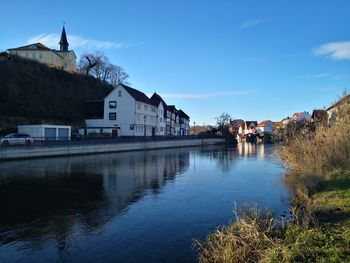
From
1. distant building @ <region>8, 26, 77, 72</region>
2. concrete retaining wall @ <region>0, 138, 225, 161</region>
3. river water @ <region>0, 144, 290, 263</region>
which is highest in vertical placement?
distant building @ <region>8, 26, 77, 72</region>

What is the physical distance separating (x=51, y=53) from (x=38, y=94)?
4352cm

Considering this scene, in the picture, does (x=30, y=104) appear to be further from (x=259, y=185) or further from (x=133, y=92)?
(x=259, y=185)

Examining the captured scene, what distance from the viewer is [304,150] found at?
21969mm

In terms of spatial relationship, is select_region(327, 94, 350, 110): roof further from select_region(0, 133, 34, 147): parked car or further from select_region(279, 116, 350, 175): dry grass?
select_region(0, 133, 34, 147): parked car

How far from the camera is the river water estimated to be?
1043cm

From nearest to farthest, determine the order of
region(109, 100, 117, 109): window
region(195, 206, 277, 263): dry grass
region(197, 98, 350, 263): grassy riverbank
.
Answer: region(197, 98, 350, 263): grassy riverbank < region(195, 206, 277, 263): dry grass < region(109, 100, 117, 109): window

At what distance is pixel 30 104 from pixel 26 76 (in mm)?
9587

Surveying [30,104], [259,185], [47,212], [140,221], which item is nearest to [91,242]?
[140,221]

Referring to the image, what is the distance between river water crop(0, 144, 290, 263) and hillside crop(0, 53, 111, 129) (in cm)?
3269

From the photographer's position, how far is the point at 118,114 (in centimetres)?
7144

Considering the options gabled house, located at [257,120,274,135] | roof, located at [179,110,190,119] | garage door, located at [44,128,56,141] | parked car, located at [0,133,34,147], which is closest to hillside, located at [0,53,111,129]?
garage door, located at [44,128,56,141]

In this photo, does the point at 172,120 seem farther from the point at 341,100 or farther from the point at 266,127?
the point at 341,100

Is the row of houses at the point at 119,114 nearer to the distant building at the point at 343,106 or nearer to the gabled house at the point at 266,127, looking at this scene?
the distant building at the point at 343,106

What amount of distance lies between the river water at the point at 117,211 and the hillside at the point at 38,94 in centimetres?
3269
